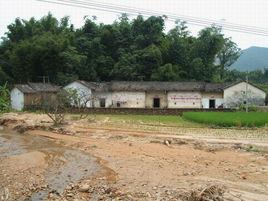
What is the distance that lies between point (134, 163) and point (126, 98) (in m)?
41.4

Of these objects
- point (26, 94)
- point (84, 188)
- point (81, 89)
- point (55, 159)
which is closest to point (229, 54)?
point (81, 89)

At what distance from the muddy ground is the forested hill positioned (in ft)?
111

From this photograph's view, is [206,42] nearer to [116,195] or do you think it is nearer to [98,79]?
[98,79]

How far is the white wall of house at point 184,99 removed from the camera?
6212cm

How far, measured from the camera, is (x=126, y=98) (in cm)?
6178

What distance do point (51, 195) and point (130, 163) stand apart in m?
5.91

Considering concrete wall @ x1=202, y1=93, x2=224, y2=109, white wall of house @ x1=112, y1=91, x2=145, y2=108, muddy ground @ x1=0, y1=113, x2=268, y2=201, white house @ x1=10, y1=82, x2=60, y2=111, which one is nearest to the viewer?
muddy ground @ x1=0, y1=113, x2=268, y2=201

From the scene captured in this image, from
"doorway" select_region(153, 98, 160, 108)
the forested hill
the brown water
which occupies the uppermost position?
the forested hill

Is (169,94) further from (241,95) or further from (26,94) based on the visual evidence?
(26,94)

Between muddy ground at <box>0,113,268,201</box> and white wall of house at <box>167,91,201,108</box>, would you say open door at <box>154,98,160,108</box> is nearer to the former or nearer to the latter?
white wall of house at <box>167,91,201,108</box>

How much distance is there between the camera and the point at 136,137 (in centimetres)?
2930

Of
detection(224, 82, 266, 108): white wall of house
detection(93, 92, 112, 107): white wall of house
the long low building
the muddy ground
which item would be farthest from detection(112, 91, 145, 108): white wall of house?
the muddy ground

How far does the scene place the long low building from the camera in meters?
61.2

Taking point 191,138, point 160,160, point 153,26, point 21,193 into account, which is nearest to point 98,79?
point 153,26
